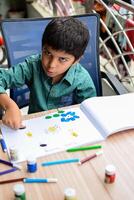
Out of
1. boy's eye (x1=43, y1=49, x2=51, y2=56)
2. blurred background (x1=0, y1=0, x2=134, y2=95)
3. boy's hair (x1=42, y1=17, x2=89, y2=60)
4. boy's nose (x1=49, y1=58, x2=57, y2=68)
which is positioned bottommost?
blurred background (x1=0, y1=0, x2=134, y2=95)

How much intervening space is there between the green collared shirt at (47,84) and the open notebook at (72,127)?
0.20 m

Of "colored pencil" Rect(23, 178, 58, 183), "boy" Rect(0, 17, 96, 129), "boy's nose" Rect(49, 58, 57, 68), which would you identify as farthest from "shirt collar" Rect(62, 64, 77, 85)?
"colored pencil" Rect(23, 178, 58, 183)

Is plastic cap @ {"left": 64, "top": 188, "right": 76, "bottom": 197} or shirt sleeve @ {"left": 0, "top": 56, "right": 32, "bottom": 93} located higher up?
shirt sleeve @ {"left": 0, "top": 56, "right": 32, "bottom": 93}

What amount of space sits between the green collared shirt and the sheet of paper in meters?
0.24

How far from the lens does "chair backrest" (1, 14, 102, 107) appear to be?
1365 mm

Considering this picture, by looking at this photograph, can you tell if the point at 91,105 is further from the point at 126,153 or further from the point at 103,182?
the point at 103,182

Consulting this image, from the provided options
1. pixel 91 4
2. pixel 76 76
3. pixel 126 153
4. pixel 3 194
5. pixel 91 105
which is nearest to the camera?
pixel 3 194

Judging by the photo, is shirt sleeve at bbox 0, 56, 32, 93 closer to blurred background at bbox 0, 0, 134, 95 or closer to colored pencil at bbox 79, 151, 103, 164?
blurred background at bbox 0, 0, 134, 95

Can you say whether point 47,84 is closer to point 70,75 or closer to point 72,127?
point 70,75

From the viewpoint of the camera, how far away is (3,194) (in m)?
0.72

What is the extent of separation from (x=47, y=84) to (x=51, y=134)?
0.37 metres

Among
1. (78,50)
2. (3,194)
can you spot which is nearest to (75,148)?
(3,194)

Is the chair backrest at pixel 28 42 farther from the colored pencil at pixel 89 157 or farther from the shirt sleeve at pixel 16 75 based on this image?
the colored pencil at pixel 89 157

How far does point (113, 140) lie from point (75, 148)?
0.13 meters
